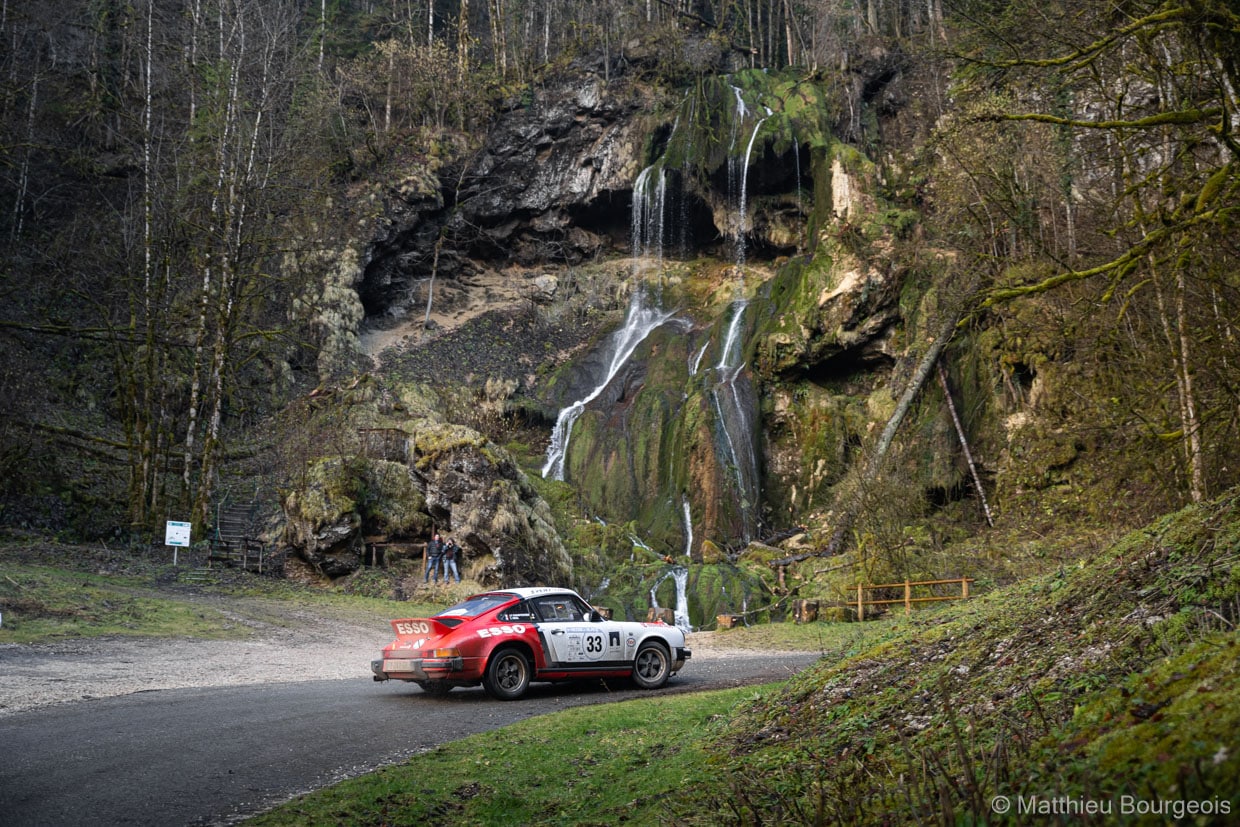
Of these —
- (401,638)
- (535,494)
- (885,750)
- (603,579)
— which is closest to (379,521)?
(535,494)

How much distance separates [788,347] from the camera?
117ft

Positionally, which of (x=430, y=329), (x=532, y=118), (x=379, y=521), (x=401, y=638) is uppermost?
(x=532, y=118)

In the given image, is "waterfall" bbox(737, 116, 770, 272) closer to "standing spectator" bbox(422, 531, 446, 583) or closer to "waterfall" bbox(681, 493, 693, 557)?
"waterfall" bbox(681, 493, 693, 557)

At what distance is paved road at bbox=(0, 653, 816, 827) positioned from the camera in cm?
579

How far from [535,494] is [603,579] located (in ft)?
11.2

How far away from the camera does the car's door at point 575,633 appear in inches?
456

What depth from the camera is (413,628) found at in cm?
1117

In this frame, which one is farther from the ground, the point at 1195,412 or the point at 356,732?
the point at 1195,412

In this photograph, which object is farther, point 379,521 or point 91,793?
point 379,521

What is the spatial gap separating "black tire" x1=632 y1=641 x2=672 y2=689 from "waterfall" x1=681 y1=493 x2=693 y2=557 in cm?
1951

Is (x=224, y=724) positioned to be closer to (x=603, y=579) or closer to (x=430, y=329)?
(x=603, y=579)

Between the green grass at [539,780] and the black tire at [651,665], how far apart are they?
3.48 metres

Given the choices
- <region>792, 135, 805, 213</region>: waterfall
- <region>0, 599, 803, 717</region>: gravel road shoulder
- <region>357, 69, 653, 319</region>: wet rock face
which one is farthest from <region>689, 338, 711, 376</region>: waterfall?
<region>0, 599, 803, 717</region>: gravel road shoulder

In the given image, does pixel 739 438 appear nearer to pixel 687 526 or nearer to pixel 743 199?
pixel 687 526
